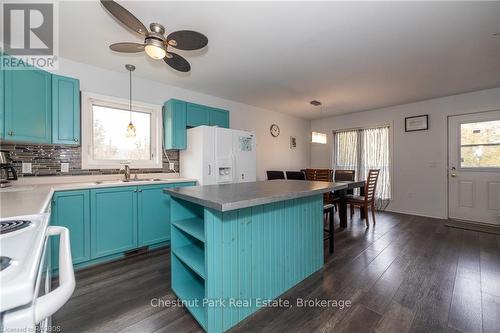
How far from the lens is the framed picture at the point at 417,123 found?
4.35m

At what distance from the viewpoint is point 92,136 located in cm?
283

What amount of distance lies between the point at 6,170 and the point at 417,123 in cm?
652

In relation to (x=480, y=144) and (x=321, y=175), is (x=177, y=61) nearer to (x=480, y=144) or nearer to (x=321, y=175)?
(x=321, y=175)

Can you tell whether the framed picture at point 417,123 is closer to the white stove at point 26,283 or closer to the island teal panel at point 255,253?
the island teal panel at point 255,253

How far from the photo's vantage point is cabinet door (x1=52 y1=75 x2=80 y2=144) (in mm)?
2344

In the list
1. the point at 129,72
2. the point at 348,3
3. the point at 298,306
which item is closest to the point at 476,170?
the point at 348,3

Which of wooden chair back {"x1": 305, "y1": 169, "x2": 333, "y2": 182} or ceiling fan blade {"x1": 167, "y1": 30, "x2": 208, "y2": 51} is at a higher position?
ceiling fan blade {"x1": 167, "y1": 30, "x2": 208, "y2": 51}

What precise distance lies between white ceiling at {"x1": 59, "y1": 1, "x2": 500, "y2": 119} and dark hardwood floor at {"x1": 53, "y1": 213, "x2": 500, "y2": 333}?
7.92ft

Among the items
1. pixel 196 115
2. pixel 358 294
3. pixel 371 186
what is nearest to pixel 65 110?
pixel 196 115

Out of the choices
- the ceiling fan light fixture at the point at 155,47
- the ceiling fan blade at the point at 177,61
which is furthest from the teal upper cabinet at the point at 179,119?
the ceiling fan light fixture at the point at 155,47

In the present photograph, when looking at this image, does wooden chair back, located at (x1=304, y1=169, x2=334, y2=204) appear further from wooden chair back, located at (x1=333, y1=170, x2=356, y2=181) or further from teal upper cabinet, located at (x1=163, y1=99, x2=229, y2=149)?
teal upper cabinet, located at (x1=163, y1=99, x2=229, y2=149)

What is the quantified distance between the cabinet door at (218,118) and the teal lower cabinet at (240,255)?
2.10 m

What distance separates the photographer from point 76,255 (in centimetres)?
224

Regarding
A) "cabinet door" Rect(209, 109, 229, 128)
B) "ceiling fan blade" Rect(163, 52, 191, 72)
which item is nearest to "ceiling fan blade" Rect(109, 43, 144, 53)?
"ceiling fan blade" Rect(163, 52, 191, 72)
